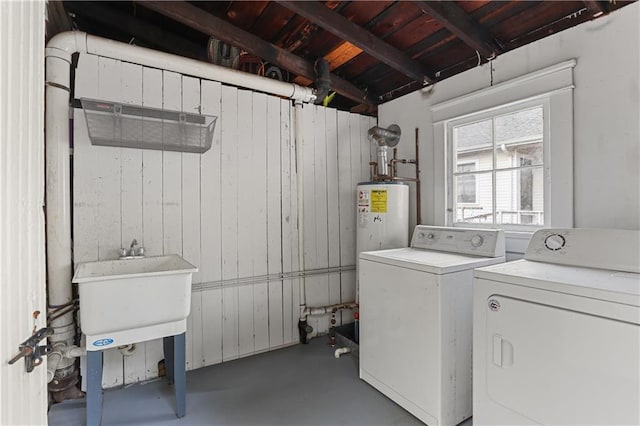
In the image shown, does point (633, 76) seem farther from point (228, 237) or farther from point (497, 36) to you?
point (228, 237)

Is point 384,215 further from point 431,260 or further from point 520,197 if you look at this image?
point 520,197

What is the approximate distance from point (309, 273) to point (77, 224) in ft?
5.66

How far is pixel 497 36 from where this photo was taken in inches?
83.3

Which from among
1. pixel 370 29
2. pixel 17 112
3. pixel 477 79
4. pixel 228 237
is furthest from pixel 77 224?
pixel 477 79

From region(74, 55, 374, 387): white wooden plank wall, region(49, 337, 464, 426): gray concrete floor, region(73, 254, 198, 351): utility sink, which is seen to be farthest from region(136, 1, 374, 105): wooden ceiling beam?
region(49, 337, 464, 426): gray concrete floor

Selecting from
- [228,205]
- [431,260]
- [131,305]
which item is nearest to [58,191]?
[131,305]

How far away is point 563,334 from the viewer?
1.17 meters

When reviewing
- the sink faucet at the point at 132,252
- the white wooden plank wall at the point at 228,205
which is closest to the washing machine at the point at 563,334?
the white wooden plank wall at the point at 228,205

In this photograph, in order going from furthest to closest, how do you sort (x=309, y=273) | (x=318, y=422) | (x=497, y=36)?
1. (x=309, y=273)
2. (x=497, y=36)
3. (x=318, y=422)

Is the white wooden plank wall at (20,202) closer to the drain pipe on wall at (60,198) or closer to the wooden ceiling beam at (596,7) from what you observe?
the drain pipe on wall at (60,198)

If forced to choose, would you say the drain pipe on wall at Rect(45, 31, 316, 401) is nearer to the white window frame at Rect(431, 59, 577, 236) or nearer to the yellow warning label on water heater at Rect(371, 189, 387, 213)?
the yellow warning label on water heater at Rect(371, 189, 387, 213)

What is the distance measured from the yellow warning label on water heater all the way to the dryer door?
4.01 ft

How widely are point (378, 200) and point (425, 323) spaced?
1.10 metres

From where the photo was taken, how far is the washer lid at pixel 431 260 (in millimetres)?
1656
